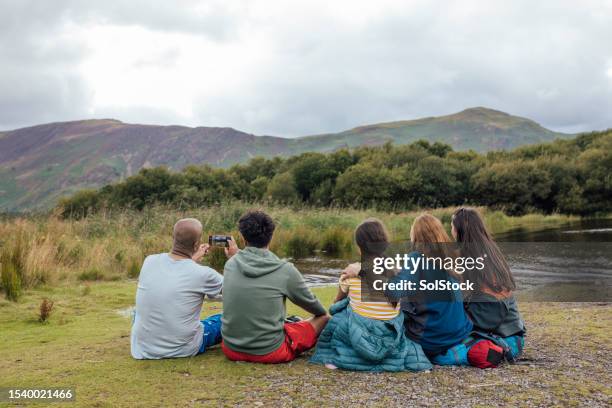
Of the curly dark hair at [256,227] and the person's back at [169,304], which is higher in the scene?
the curly dark hair at [256,227]

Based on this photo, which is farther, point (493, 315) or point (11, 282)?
point (11, 282)

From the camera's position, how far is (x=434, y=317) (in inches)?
189

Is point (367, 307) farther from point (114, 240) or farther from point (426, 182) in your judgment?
point (426, 182)

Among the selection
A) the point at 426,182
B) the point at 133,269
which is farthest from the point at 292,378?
the point at 426,182

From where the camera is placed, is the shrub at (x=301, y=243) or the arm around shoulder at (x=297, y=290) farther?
the shrub at (x=301, y=243)

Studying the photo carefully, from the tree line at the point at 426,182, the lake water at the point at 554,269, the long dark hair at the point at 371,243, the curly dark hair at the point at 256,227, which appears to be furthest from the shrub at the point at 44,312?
the tree line at the point at 426,182

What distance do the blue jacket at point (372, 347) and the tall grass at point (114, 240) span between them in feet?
20.4

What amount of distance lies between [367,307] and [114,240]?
35.7 ft

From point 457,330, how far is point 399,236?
1943 centimetres

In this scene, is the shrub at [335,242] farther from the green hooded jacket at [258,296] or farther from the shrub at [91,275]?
the green hooded jacket at [258,296]

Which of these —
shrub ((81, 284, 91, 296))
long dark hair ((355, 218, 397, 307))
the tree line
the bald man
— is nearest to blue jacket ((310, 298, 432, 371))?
long dark hair ((355, 218, 397, 307))

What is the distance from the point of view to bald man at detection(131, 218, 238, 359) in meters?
4.83

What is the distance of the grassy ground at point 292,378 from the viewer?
3941 mm

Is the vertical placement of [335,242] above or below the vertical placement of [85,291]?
below
